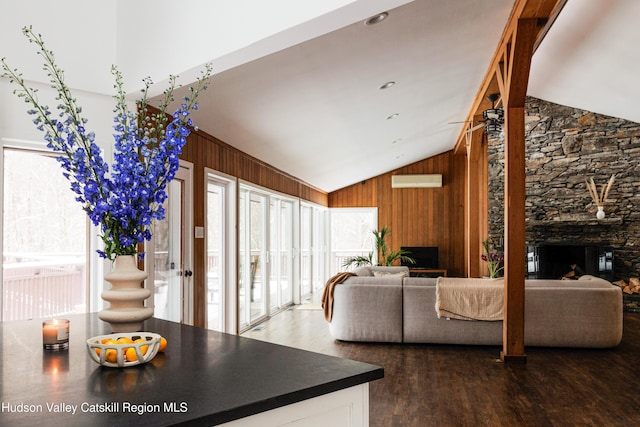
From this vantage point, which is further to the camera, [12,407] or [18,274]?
[18,274]

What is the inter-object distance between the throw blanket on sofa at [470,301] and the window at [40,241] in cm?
349

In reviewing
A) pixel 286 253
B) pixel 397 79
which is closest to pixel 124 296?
pixel 397 79

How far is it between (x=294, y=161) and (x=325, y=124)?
1.51m

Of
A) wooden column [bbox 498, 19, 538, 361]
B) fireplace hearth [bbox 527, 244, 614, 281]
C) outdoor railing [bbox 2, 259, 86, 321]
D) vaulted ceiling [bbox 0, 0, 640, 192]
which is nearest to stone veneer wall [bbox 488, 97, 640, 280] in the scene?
fireplace hearth [bbox 527, 244, 614, 281]

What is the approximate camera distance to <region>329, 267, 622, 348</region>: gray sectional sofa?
5426 mm

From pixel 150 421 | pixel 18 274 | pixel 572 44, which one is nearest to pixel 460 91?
pixel 572 44

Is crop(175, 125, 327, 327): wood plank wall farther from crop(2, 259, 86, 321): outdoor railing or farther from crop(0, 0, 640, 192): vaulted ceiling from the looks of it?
crop(2, 259, 86, 321): outdoor railing

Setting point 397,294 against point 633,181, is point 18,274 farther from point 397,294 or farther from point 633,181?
point 633,181

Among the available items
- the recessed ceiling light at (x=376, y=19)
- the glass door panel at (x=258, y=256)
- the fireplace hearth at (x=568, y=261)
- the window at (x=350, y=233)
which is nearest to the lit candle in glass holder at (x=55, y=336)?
the recessed ceiling light at (x=376, y=19)

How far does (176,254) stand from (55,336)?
110 inches

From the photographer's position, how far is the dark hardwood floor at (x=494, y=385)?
138 inches

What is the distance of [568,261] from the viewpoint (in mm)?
8672

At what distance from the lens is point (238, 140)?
5.47 meters

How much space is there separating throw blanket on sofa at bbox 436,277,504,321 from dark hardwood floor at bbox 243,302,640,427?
0.39 meters
